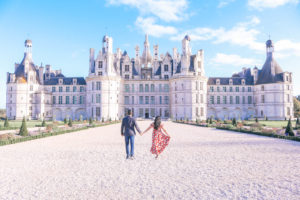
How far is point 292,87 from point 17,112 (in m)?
62.4

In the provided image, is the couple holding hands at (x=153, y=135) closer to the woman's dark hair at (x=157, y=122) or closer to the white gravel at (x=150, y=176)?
the woman's dark hair at (x=157, y=122)

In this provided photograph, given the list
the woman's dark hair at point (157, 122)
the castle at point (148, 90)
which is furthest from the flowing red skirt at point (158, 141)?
the castle at point (148, 90)

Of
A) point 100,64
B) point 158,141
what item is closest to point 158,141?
point 158,141

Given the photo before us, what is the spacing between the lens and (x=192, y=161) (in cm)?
874

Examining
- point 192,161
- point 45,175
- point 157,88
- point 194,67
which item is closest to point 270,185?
point 192,161

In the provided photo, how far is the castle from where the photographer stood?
5172cm

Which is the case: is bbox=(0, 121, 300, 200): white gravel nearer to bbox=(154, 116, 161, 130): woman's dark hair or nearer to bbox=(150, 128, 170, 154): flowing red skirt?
bbox=(150, 128, 170, 154): flowing red skirt

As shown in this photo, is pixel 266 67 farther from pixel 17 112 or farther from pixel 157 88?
pixel 17 112

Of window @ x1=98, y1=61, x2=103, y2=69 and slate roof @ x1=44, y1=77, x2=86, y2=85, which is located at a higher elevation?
window @ x1=98, y1=61, x2=103, y2=69

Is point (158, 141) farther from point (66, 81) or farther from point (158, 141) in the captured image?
point (66, 81)

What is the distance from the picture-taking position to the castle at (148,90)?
2036 inches

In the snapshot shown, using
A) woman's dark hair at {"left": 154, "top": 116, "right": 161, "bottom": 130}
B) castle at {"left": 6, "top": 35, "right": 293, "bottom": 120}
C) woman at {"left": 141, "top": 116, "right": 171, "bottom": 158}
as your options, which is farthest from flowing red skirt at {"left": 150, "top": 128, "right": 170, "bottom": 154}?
castle at {"left": 6, "top": 35, "right": 293, "bottom": 120}

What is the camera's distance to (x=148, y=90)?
5728cm

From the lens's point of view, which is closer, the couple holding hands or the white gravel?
the white gravel
